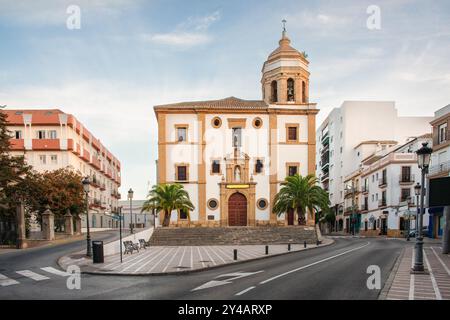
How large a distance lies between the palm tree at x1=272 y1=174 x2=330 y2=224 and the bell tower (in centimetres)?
1011

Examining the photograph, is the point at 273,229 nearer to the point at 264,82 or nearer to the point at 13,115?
the point at 264,82

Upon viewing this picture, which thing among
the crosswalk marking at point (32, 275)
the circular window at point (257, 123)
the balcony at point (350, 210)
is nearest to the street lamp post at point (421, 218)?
the crosswalk marking at point (32, 275)

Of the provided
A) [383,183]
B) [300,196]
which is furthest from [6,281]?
[383,183]

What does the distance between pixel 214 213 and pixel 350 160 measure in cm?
3564

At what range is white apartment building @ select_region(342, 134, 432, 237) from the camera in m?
48.5

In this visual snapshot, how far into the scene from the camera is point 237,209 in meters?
44.2

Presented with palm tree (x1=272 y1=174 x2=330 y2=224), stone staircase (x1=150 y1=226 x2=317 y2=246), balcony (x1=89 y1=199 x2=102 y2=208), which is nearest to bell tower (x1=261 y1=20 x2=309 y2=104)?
palm tree (x1=272 y1=174 x2=330 y2=224)

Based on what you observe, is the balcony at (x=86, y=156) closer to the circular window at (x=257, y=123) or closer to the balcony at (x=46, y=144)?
the balcony at (x=46, y=144)

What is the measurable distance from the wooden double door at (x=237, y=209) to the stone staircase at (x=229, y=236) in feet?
23.6

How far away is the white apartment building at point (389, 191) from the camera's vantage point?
4850cm

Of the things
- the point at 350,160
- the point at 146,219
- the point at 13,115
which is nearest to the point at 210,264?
the point at 13,115

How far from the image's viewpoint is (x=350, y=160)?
69.8 m

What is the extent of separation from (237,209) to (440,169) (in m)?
20.7

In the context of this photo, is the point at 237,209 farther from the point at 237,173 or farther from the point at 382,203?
the point at 382,203
